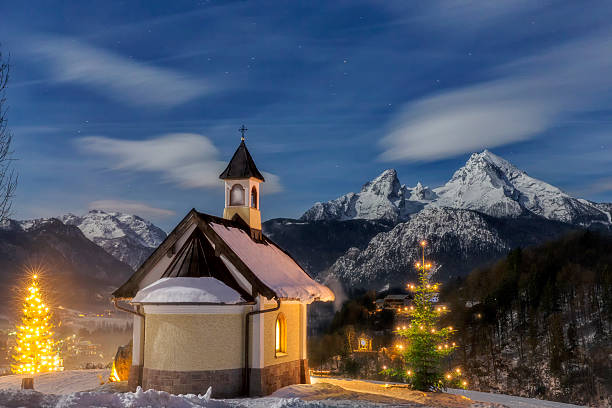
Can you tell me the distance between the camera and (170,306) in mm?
20031

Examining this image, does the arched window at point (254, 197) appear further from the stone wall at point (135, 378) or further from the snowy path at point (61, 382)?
the snowy path at point (61, 382)

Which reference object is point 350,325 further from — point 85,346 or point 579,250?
point 85,346

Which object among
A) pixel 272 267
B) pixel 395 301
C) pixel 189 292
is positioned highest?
pixel 395 301

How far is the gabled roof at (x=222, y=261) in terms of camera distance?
21.0 m

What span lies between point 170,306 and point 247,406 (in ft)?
16.9

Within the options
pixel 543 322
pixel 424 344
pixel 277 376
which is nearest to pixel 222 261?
pixel 277 376

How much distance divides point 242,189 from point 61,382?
13033mm

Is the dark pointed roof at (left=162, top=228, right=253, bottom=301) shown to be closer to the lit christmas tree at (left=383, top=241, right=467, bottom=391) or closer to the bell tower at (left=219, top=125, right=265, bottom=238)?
the bell tower at (left=219, top=125, right=265, bottom=238)

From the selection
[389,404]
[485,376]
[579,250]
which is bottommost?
[485,376]

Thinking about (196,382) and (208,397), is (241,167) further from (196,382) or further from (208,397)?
(208,397)

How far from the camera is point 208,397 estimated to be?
1608cm

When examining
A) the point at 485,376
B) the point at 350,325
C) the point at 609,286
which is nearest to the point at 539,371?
the point at 485,376

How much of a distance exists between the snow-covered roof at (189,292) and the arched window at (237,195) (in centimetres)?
617

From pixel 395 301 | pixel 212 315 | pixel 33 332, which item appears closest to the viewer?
pixel 212 315
